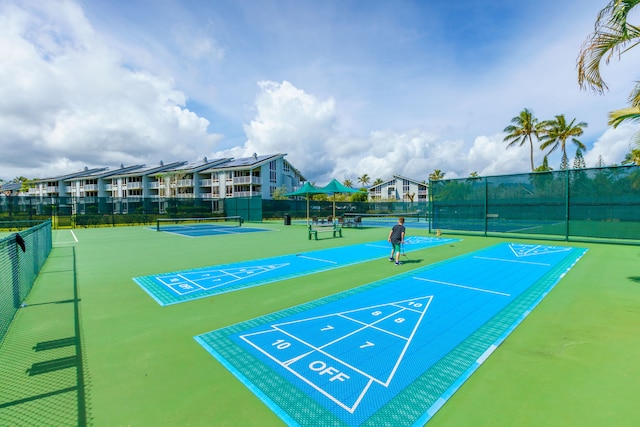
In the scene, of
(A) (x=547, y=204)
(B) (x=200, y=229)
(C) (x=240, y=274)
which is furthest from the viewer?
(B) (x=200, y=229)

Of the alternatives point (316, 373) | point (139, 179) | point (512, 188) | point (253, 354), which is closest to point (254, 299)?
point (253, 354)

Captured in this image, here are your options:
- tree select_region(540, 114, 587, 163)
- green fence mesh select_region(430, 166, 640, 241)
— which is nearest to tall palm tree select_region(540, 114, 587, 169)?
tree select_region(540, 114, 587, 163)

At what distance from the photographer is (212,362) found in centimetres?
347

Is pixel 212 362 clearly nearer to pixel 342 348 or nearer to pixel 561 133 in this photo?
pixel 342 348

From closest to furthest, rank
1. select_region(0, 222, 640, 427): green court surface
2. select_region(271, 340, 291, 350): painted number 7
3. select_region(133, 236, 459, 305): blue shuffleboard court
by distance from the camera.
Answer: select_region(0, 222, 640, 427): green court surface
select_region(271, 340, 291, 350): painted number 7
select_region(133, 236, 459, 305): blue shuffleboard court

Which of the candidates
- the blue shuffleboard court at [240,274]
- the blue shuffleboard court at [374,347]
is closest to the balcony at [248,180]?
the blue shuffleboard court at [240,274]

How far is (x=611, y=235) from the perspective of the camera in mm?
13086

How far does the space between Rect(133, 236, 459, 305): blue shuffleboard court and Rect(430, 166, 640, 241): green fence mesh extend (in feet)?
24.1

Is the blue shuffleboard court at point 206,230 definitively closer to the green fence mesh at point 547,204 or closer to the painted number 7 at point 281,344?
the green fence mesh at point 547,204

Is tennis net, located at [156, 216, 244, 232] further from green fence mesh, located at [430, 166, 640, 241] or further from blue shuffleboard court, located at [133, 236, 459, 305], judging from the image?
green fence mesh, located at [430, 166, 640, 241]

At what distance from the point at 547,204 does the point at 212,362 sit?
54.0ft

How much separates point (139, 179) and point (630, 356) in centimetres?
6541

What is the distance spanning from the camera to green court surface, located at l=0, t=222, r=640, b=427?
2611 millimetres

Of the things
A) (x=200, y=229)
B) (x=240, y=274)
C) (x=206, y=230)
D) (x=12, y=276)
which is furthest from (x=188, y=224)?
(x=12, y=276)
